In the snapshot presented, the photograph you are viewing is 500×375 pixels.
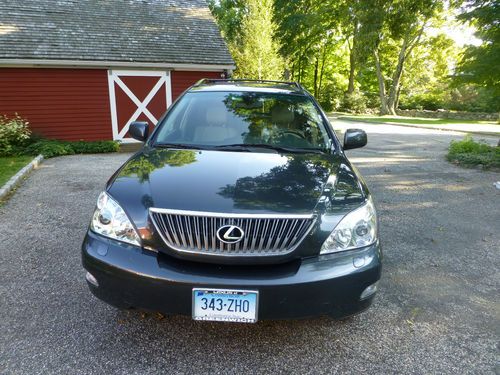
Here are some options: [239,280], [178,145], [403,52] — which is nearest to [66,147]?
[178,145]

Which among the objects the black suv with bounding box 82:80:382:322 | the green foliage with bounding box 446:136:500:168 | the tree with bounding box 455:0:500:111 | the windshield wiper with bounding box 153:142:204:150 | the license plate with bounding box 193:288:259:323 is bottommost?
the green foliage with bounding box 446:136:500:168

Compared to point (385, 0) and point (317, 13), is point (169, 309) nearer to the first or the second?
point (385, 0)

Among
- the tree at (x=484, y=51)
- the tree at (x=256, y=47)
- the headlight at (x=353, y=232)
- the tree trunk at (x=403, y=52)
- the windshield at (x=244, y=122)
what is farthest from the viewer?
the tree trunk at (x=403, y=52)

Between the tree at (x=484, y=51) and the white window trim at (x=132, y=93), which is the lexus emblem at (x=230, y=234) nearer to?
the tree at (x=484, y=51)

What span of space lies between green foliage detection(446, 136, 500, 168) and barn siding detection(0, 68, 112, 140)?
981cm

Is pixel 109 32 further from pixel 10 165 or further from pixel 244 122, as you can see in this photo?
pixel 244 122

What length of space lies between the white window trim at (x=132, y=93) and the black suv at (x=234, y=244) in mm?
9624

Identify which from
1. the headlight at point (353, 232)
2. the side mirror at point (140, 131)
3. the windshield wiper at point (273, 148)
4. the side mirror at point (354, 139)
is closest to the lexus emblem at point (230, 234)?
the headlight at point (353, 232)

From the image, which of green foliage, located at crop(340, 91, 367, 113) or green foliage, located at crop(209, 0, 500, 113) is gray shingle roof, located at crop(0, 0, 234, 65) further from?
green foliage, located at crop(340, 91, 367, 113)

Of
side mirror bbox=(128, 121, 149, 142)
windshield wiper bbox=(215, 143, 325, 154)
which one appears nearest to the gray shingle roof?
side mirror bbox=(128, 121, 149, 142)

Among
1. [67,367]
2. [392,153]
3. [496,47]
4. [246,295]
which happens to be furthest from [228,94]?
[392,153]

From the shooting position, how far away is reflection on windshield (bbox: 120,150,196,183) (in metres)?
2.65

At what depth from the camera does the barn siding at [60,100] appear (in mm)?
10500

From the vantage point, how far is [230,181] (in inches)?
97.0
